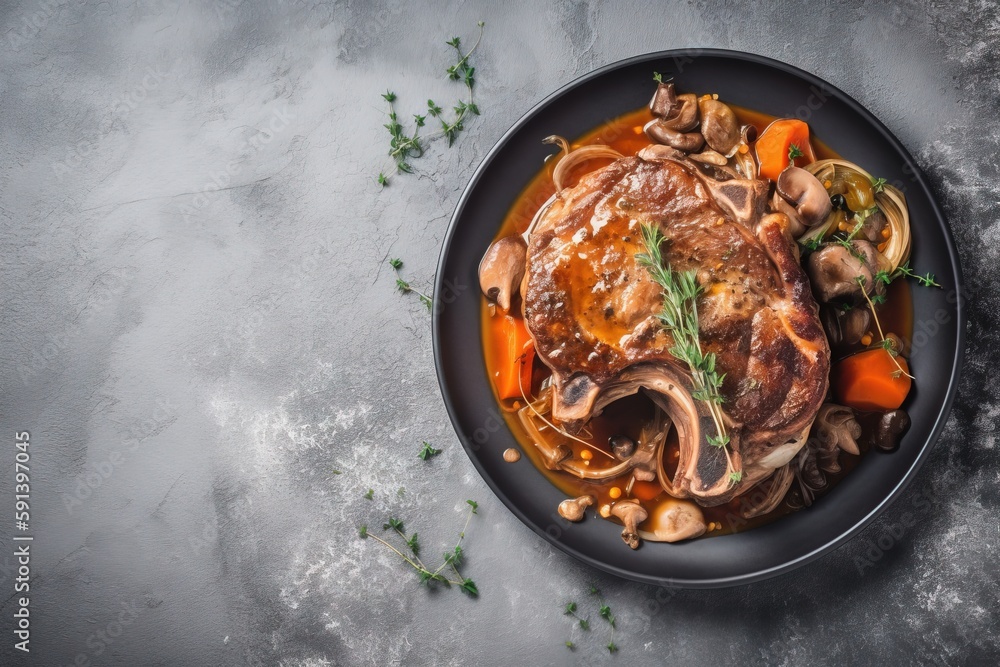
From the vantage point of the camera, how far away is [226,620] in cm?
421

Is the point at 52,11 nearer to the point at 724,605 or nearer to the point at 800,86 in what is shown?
the point at 800,86

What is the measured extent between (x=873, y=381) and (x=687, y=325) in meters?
1.33

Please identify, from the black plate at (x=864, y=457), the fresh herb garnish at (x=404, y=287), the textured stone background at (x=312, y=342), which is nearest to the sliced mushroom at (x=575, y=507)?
the black plate at (x=864, y=457)

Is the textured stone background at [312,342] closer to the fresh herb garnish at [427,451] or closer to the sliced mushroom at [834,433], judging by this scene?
the fresh herb garnish at [427,451]

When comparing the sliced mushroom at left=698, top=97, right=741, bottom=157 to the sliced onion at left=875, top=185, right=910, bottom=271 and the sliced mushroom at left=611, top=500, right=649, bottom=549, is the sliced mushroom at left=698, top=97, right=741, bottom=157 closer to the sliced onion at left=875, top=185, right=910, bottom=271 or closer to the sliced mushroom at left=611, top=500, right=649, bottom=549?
the sliced onion at left=875, top=185, right=910, bottom=271

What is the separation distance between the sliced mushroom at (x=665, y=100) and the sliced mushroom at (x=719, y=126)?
16cm

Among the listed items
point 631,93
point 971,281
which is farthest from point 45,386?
point 971,281

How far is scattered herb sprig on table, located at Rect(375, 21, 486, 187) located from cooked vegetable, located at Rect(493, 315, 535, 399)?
123 cm

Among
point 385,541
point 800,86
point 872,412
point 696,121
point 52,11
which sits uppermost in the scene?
point 800,86

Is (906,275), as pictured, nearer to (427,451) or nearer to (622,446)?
(622,446)

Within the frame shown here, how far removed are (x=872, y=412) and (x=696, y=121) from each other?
1.95 meters

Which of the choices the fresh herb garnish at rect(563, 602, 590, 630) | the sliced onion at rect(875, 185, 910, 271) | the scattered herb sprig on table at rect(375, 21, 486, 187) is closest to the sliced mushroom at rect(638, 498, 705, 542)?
the fresh herb garnish at rect(563, 602, 590, 630)

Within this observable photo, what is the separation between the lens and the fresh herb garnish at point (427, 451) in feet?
13.5

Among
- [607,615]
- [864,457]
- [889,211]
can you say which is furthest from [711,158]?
[607,615]
